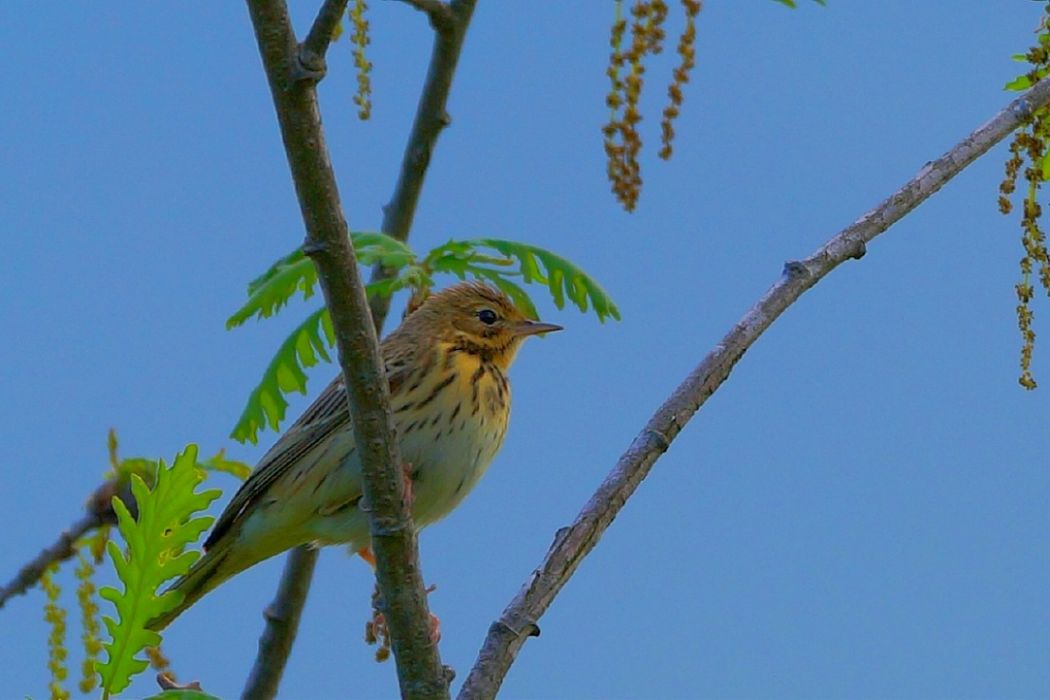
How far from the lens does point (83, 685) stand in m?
3.95

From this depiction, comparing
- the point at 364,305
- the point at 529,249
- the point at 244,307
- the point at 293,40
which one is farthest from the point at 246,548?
the point at 293,40

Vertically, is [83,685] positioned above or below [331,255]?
below

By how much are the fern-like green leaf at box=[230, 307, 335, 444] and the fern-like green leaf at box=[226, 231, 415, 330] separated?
7.6 inches

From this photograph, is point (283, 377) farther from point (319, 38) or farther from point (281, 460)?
point (319, 38)

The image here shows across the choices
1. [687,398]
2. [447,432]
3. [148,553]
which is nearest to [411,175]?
[447,432]

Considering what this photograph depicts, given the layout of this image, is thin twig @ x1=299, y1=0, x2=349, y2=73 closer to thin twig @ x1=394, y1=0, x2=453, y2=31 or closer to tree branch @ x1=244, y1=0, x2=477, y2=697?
thin twig @ x1=394, y1=0, x2=453, y2=31

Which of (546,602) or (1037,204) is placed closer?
(546,602)

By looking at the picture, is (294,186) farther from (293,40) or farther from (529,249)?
(529,249)

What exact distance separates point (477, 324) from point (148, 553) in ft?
11.6

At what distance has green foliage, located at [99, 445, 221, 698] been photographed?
11.2 ft

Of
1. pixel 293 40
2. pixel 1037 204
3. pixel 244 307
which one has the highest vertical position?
pixel 1037 204

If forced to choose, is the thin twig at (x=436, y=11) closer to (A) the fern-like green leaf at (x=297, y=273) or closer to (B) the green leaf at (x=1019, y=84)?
(A) the fern-like green leaf at (x=297, y=273)

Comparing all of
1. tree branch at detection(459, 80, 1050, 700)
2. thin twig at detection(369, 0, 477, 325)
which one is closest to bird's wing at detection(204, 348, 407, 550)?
thin twig at detection(369, 0, 477, 325)

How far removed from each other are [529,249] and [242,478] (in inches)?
50.9
